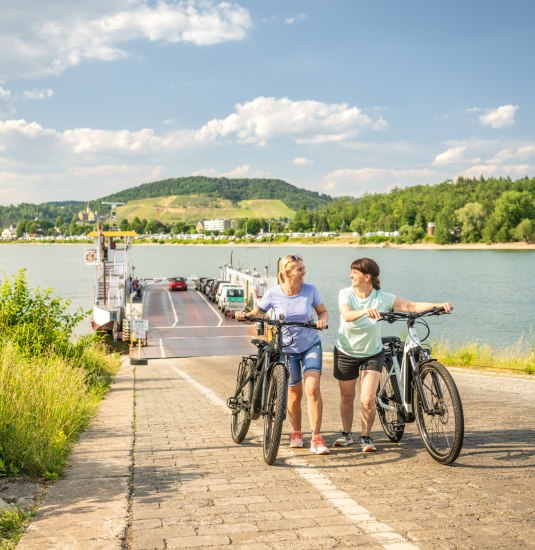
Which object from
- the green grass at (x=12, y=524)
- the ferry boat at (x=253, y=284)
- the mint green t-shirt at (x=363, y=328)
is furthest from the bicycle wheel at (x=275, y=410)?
the ferry boat at (x=253, y=284)

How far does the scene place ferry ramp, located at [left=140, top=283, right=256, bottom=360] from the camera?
3745 cm

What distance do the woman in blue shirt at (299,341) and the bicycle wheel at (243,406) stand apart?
38 cm

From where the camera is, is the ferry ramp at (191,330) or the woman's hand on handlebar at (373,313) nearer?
the woman's hand on handlebar at (373,313)

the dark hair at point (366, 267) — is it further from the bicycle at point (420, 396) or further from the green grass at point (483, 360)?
Result: the green grass at point (483, 360)

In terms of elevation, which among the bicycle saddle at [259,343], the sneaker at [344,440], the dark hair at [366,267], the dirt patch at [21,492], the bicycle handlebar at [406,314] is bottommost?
the sneaker at [344,440]

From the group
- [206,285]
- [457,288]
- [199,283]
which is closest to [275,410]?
[206,285]

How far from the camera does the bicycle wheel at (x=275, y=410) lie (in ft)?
18.1

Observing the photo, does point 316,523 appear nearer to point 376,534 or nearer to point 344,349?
point 376,534

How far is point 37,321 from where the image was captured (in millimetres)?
13930

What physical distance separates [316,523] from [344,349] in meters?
2.25

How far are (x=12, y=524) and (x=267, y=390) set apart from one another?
238 centimetres

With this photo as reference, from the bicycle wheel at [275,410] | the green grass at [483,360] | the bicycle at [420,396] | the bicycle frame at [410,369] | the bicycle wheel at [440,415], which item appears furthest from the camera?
the green grass at [483,360]

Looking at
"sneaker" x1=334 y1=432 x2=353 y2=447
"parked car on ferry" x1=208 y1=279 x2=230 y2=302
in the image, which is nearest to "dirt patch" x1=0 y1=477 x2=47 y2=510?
"sneaker" x1=334 y1=432 x2=353 y2=447

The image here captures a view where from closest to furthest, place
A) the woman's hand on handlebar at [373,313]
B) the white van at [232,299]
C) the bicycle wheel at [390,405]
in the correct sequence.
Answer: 1. the woman's hand on handlebar at [373,313]
2. the bicycle wheel at [390,405]
3. the white van at [232,299]
